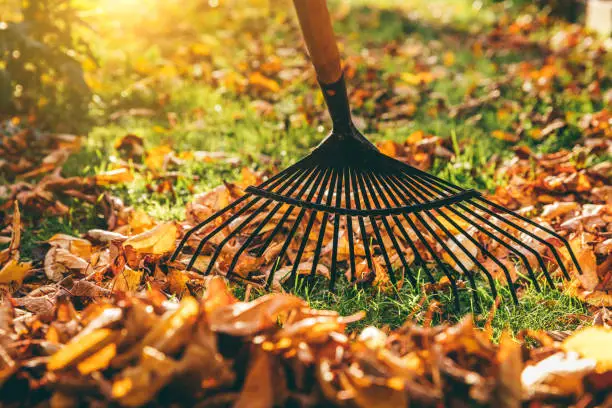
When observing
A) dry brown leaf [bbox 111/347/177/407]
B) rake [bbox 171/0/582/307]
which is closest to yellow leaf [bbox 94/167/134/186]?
rake [bbox 171/0/582/307]

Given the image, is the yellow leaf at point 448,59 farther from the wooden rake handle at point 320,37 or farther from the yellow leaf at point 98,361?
the yellow leaf at point 98,361

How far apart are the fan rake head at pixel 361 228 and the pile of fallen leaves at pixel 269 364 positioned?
1.86 feet

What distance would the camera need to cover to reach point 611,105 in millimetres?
3266

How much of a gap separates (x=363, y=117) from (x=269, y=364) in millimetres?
2479

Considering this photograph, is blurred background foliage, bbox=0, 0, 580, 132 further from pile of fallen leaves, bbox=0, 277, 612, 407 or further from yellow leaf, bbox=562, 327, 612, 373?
yellow leaf, bbox=562, 327, 612, 373

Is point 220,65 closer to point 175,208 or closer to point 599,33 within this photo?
point 175,208

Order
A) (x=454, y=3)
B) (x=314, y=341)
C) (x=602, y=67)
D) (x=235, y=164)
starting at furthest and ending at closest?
(x=454, y=3), (x=602, y=67), (x=235, y=164), (x=314, y=341)

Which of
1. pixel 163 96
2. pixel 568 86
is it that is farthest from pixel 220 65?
pixel 568 86

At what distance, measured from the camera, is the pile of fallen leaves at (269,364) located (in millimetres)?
1009

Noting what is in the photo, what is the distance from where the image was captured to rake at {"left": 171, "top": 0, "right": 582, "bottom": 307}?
172 centimetres

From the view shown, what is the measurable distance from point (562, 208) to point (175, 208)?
5.04 feet

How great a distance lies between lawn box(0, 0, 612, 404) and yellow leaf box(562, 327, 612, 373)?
1.06ft

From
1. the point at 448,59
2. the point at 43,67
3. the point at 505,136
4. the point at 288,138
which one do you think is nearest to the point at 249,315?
the point at 288,138

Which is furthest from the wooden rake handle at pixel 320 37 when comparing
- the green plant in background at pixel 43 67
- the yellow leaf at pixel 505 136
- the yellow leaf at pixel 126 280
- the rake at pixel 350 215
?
the green plant in background at pixel 43 67
